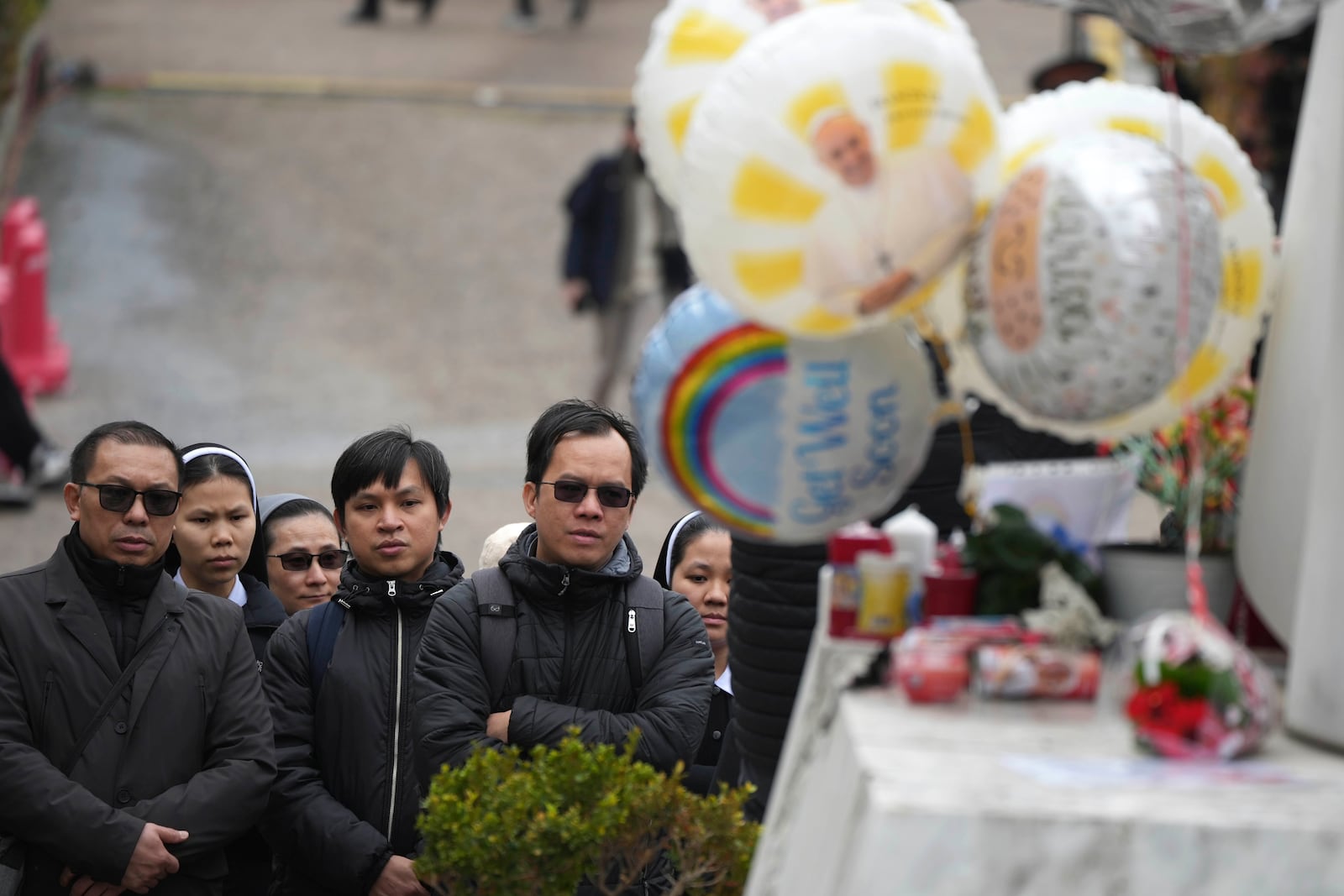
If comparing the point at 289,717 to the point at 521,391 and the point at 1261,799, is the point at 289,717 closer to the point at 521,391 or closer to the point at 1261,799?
the point at 1261,799

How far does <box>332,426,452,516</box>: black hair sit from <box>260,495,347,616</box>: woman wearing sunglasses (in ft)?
1.91

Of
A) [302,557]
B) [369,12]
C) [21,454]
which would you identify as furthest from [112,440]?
[369,12]

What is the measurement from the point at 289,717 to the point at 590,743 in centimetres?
95

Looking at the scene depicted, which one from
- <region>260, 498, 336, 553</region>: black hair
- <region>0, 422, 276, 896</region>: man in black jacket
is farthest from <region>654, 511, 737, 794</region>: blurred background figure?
<region>0, 422, 276, 896</region>: man in black jacket

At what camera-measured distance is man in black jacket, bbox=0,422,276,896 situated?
4812 mm

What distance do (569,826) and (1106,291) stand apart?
5.10 feet

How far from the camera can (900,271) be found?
367 cm

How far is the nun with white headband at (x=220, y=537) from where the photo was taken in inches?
233

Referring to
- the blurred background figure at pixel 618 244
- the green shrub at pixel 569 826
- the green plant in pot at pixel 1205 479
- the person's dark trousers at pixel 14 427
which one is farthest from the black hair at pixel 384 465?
the blurred background figure at pixel 618 244

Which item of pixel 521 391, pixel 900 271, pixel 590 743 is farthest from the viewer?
pixel 521 391

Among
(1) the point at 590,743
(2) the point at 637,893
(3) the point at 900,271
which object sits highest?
(3) the point at 900,271

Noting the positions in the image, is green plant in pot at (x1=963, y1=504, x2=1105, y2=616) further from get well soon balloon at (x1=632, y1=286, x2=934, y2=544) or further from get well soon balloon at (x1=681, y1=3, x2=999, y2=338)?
get well soon balloon at (x1=681, y1=3, x2=999, y2=338)

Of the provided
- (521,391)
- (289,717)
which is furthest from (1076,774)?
(521,391)

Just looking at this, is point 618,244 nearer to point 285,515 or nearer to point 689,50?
point 285,515
